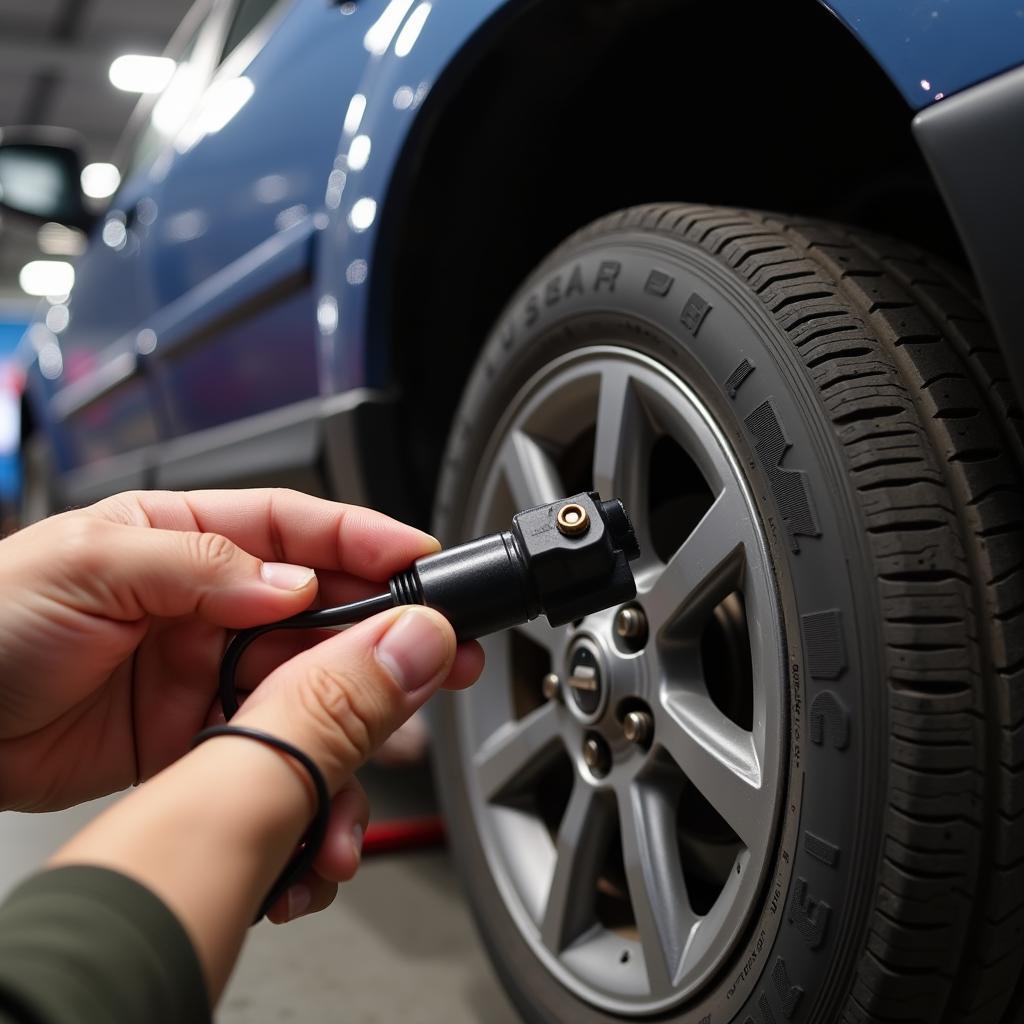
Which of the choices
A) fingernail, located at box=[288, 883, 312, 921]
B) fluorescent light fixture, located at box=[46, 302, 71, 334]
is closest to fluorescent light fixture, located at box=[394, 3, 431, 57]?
fingernail, located at box=[288, 883, 312, 921]

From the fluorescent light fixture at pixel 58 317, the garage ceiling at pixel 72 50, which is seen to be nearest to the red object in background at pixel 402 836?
the fluorescent light fixture at pixel 58 317

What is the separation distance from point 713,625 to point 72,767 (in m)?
0.46

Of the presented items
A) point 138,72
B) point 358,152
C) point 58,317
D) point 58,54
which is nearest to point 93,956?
point 358,152

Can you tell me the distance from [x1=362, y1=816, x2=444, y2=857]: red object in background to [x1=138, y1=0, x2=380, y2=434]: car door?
577 mm

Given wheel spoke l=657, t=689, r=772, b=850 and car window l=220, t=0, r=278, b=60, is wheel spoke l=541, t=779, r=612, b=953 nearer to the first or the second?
wheel spoke l=657, t=689, r=772, b=850

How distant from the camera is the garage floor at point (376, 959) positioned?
3.19 feet

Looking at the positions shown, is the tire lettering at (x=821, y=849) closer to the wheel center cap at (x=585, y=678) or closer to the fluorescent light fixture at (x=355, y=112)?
the wheel center cap at (x=585, y=678)

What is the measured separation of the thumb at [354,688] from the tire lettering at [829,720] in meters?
0.21

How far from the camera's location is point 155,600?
56 centimetres

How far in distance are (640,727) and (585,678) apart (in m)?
0.06

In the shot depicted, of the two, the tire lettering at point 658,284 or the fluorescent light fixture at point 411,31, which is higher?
the fluorescent light fixture at point 411,31

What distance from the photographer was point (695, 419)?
2.27 feet

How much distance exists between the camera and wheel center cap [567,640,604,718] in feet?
2.54

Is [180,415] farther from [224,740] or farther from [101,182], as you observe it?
[101,182]
